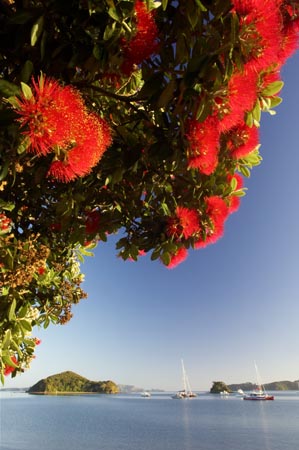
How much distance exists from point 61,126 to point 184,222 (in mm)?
1741

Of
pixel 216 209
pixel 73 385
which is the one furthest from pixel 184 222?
pixel 73 385

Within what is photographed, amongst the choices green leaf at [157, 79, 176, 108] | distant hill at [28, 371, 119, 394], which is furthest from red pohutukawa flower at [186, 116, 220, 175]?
distant hill at [28, 371, 119, 394]

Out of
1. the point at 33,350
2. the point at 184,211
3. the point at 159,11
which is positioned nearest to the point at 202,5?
the point at 159,11

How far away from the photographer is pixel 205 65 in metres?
1.83

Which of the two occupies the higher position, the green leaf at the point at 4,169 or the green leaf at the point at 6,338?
the green leaf at the point at 4,169

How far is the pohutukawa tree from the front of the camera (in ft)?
6.03

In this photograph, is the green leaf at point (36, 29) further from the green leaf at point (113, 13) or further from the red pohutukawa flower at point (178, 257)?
the red pohutukawa flower at point (178, 257)

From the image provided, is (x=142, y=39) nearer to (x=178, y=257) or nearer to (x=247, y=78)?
(x=247, y=78)

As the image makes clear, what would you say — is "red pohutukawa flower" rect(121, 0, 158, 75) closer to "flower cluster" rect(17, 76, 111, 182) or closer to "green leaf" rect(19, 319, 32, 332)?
"flower cluster" rect(17, 76, 111, 182)

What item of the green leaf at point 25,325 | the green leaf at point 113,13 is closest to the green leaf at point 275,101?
the green leaf at point 113,13

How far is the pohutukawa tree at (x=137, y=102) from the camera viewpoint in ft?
6.03

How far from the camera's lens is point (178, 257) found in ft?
11.9

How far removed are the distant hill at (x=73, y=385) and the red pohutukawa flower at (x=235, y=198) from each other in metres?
189

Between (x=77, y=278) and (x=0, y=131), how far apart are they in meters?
3.22
